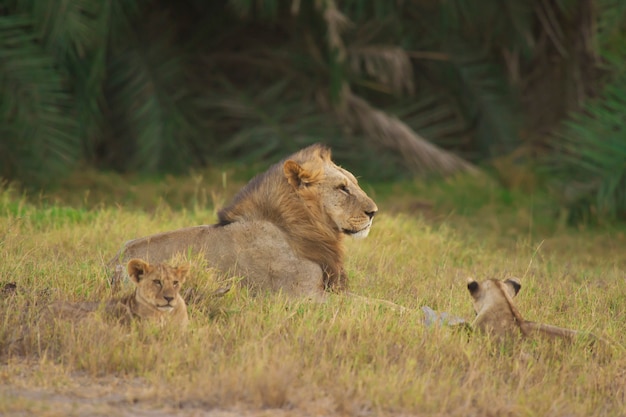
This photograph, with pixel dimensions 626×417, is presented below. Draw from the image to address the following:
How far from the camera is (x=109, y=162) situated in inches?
525

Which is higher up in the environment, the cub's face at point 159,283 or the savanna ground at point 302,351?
the cub's face at point 159,283

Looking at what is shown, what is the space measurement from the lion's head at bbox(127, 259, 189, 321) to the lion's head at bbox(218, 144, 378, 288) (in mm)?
1119

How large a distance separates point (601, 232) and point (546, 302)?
410 centimetres

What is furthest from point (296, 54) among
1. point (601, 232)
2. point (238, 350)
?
point (238, 350)

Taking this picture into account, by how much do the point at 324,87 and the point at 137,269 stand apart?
8.38m

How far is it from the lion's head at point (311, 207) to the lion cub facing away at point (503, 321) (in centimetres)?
101

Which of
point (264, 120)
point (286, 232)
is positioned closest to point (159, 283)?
point (286, 232)

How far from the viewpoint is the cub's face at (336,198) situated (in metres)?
6.61

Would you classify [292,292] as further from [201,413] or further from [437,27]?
[437,27]

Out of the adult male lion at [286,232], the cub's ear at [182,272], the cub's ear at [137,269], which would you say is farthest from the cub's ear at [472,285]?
the cub's ear at [137,269]

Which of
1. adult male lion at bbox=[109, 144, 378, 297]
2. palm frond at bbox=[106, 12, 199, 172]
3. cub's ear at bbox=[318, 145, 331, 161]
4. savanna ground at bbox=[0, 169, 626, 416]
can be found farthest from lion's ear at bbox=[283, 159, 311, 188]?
palm frond at bbox=[106, 12, 199, 172]

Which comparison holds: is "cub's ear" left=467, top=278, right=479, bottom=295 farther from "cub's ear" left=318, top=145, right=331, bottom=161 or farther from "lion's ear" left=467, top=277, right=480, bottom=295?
"cub's ear" left=318, top=145, right=331, bottom=161

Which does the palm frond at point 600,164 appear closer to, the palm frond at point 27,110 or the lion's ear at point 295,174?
the lion's ear at point 295,174

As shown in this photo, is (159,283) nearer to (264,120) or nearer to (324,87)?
(264,120)
